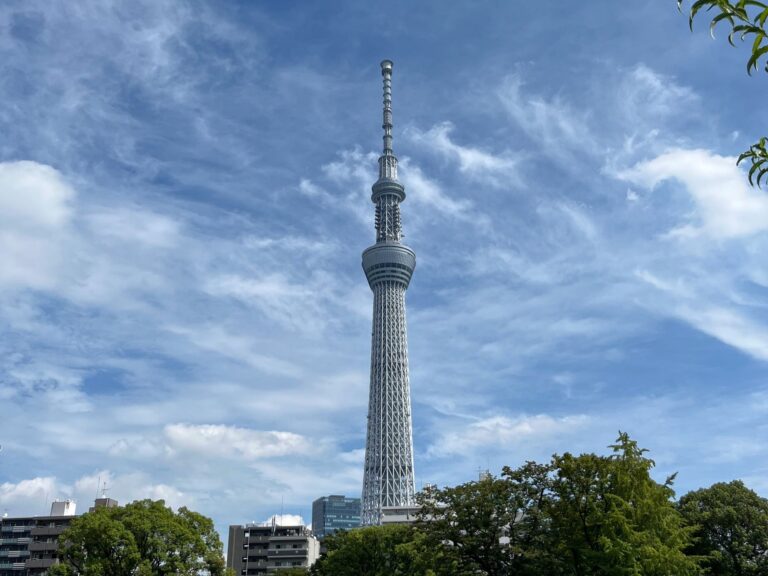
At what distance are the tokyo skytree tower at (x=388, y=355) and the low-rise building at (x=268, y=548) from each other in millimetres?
27019

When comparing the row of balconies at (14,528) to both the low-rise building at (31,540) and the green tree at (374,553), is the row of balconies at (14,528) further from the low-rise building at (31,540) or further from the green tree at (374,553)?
the green tree at (374,553)

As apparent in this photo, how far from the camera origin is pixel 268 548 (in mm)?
102562

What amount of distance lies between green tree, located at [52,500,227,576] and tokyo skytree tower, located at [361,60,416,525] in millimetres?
83795

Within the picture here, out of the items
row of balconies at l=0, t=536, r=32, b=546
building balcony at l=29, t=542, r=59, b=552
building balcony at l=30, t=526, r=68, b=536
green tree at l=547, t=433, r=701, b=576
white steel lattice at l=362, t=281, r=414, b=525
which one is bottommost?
green tree at l=547, t=433, r=701, b=576

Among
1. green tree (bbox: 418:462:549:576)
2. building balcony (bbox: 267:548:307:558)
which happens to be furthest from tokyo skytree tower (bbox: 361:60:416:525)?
green tree (bbox: 418:462:549:576)

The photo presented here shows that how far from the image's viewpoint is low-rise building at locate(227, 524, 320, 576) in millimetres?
100750

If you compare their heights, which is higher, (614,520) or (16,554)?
(16,554)

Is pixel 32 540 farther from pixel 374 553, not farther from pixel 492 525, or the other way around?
pixel 492 525

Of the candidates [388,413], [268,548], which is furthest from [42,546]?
[388,413]

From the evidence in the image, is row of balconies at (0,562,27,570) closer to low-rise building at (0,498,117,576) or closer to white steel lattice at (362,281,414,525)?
low-rise building at (0,498,117,576)

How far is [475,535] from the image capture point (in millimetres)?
34906

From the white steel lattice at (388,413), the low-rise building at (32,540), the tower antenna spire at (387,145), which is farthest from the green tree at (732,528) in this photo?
the tower antenna spire at (387,145)

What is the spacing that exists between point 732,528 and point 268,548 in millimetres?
70225

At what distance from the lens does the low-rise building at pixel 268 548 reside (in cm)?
10075
